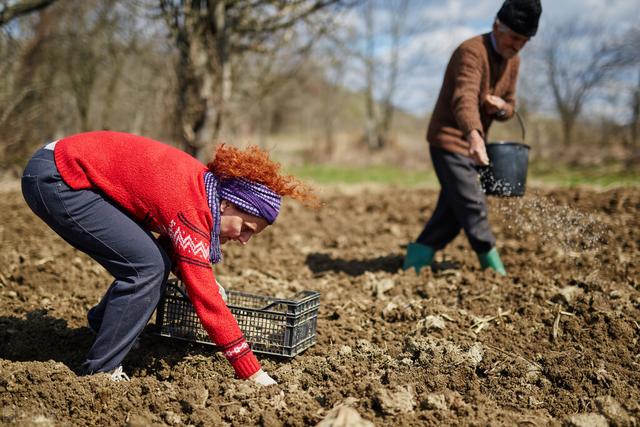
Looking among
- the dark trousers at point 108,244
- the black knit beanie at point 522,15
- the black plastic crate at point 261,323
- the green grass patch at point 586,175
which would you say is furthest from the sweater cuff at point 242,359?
the green grass patch at point 586,175

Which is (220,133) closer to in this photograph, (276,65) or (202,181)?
(202,181)

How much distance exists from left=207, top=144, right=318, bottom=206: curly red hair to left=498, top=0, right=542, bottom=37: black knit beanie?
7.00ft

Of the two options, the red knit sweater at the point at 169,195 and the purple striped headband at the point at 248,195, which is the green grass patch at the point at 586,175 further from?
the red knit sweater at the point at 169,195

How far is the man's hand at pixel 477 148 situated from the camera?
4051 mm

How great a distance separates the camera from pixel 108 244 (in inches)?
109

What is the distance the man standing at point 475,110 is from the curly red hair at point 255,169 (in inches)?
67.9

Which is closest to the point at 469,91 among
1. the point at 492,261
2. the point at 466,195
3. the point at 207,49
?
the point at 466,195

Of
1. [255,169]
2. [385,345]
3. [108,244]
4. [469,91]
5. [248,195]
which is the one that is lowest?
[385,345]

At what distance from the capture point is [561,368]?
2891 millimetres

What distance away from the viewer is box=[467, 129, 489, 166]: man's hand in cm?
405

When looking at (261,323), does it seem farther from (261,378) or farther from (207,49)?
(207,49)

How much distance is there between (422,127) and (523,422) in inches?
1021

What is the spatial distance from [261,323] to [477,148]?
190cm

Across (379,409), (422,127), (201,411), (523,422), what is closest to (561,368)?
(523,422)
